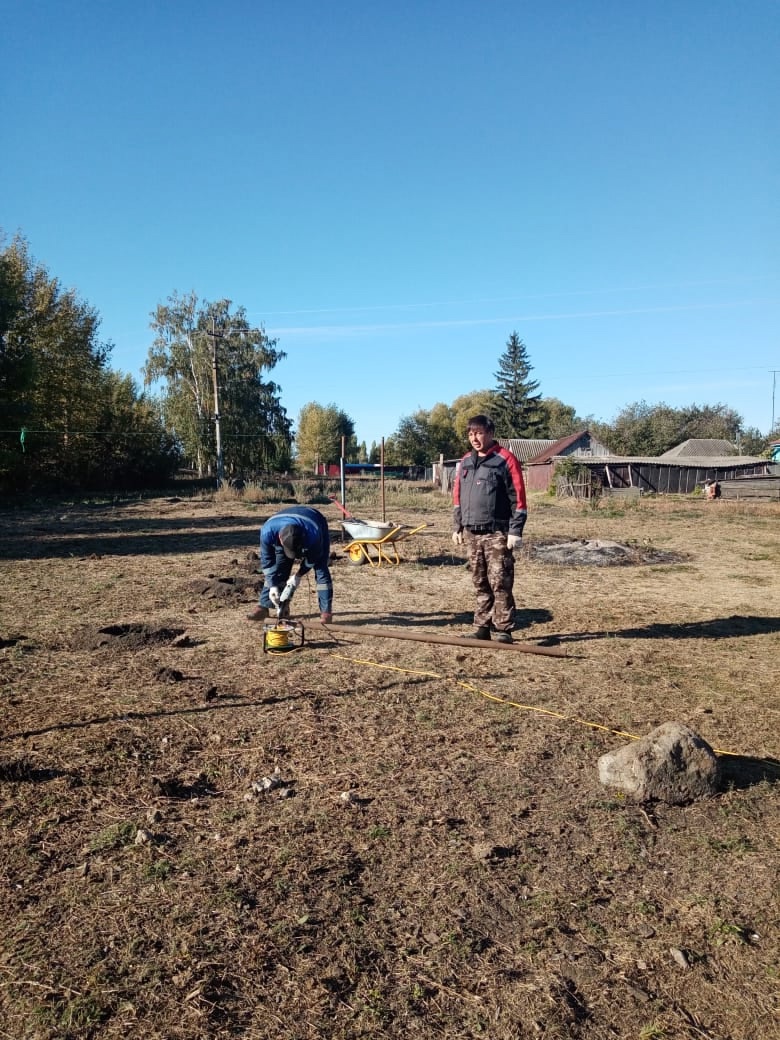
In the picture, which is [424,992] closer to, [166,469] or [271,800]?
[271,800]

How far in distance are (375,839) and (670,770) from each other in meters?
1.51

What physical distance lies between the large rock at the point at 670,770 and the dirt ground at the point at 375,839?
8 centimetres

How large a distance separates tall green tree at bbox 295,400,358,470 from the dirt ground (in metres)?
64.5

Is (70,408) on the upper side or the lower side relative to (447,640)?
upper

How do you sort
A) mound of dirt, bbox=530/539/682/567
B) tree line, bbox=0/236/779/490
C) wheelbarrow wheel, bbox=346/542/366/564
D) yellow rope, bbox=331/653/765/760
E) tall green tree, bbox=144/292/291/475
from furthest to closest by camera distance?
tall green tree, bbox=144/292/291/475 < tree line, bbox=0/236/779/490 < mound of dirt, bbox=530/539/682/567 < wheelbarrow wheel, bbox=346/542/366/564 < yellow rope, bbox=331/653/765/760

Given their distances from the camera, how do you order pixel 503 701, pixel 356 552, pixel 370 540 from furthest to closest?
pixel 356 552, pixel 370 540, pixel 503 701

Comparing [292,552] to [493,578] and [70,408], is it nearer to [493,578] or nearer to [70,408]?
[493,578]

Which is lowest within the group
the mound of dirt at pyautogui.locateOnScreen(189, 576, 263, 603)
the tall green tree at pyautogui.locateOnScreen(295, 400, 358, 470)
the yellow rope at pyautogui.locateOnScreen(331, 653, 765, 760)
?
the yellow rope at pyautogui.locateOnScreen(331, 653, 765, 760)

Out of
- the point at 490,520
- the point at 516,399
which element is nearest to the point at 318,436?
the point at 516,399

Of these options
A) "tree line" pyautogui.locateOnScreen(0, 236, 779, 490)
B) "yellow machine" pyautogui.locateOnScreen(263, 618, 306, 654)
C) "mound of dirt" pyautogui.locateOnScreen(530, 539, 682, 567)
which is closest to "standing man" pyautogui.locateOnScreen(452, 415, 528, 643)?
"yellow machine" pyautogui.locateOnScreen(263, 618, 306, 654)

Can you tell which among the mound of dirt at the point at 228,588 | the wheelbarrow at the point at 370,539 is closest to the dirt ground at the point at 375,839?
the mound of dirt at the point at 228,588

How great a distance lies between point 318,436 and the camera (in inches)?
2913

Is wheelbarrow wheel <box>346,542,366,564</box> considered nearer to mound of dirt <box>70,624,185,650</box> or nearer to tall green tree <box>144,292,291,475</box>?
mound of dirt <box>70,624,185,650</box>

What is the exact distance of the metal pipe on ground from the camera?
611cm
